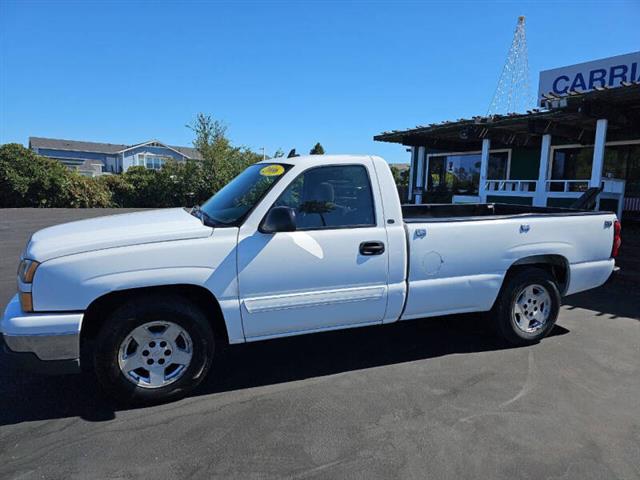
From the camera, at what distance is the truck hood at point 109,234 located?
3209mm

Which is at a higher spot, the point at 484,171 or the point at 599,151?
the point at 599,151

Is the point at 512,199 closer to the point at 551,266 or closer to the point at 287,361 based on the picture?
the point at 551,266

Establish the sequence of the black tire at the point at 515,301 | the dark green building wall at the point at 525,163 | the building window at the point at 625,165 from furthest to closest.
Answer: the dark green building wall at the point at 525,163, the building window at the point at 625,165, the black tire at the point at 515,301

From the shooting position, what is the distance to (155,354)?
3.45 metres

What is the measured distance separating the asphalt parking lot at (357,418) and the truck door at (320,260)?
1.93 ft

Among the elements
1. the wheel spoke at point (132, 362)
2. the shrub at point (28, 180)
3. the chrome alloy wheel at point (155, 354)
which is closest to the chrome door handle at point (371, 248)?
the chrome alloy wheel at point (155, 354)

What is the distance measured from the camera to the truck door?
3580 mm

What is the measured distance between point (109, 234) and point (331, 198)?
1802 mm

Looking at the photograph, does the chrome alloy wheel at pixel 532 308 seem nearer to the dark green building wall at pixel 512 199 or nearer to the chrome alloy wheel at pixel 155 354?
the chrome alloy wheel at pixel 155 354

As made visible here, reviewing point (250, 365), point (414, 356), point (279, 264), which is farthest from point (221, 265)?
point (414, 356)

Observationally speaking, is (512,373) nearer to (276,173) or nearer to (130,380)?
(276,173)

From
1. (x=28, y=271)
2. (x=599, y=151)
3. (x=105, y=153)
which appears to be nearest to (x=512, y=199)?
(x=599, y=151)

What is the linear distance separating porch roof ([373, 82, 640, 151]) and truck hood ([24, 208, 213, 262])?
1083cm

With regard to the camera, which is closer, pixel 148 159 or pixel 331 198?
pixel 331 198
